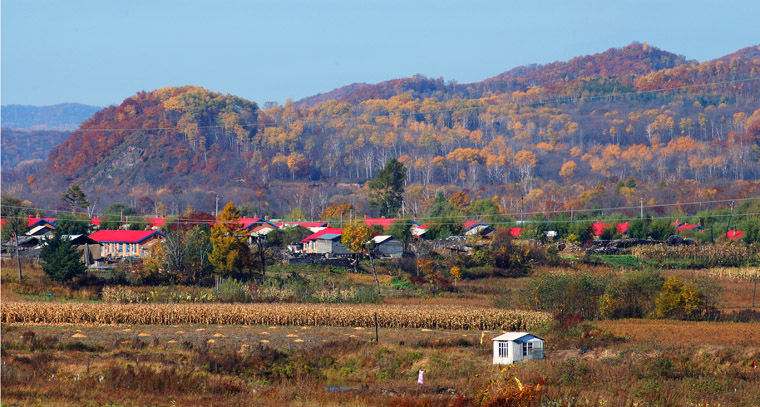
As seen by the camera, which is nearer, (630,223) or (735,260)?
(735,260)

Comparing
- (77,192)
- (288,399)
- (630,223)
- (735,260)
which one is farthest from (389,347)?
(77,192)

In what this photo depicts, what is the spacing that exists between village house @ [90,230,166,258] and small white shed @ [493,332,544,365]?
52.7 m

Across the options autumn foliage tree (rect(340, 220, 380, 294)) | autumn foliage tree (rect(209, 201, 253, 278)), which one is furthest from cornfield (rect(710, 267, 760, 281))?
autumn foliage tree (rect(209, 201, 253, 278))

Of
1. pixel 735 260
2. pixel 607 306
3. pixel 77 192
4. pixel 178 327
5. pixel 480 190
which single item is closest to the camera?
pixel 178 327

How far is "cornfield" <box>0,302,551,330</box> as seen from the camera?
4469 cm

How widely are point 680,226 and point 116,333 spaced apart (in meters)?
77.2

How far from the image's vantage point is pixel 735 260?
71688mm

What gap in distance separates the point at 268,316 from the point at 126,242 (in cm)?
3761

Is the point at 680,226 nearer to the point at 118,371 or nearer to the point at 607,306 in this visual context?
the point at 607,306

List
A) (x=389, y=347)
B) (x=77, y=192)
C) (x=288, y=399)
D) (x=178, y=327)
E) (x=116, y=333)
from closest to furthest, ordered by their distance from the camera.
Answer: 1. (x=288, y=399)
2. (x=389, y=347)
3. (x=116, y=333)
4. (x=178, y=327)
5. (x=77, y=192)

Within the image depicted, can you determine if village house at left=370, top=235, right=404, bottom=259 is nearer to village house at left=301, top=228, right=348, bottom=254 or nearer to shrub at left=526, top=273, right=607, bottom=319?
village house at left=301, top=228, right=348, bottom=254

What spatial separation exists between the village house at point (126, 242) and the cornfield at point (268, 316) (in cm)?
3206

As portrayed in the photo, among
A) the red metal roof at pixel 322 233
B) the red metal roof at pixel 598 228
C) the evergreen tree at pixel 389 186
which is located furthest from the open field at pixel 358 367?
the evergreen tree at pixel 389 186

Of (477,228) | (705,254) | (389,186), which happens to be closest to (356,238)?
(477,228)
